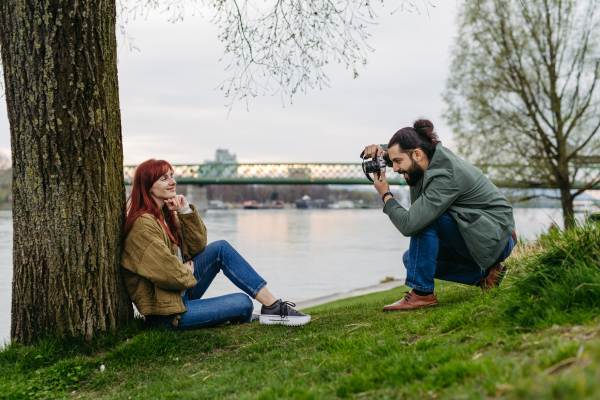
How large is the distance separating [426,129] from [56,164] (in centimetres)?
264

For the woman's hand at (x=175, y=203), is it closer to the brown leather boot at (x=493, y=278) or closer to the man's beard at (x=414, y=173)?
the man's beard at (x=414, y=173)

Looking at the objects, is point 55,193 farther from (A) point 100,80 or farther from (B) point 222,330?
(B) point 222,330

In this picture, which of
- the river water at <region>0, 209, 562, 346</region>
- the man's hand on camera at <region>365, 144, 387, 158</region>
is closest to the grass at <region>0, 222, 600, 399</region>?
the man's hand on camera at <region>365, 144, 387, 158</region>

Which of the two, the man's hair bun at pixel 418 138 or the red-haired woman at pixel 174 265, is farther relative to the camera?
the man's hair bun at pixel 418 138

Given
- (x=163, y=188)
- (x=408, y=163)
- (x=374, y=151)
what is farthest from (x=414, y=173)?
(x=163, y=188)

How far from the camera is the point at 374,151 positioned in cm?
379

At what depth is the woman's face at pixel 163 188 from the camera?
3398 mm

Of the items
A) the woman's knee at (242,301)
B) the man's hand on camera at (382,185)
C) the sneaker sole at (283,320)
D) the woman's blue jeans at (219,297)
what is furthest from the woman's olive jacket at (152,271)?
the man's hand on camera at (382,185)

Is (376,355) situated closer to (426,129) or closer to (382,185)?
(382,185)

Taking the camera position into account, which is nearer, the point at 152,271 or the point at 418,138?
the point at 152,271

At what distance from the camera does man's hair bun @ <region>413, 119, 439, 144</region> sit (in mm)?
3555

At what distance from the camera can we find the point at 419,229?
336 centimetres

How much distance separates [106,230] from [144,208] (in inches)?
11.9

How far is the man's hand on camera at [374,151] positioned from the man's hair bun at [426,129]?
1.12ft
